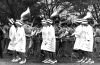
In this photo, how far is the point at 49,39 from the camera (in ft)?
50.6

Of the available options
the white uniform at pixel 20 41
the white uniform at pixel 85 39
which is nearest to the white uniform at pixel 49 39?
the white uniform at pixel 20 41

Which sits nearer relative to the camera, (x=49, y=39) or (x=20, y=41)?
(x=49, y=39)

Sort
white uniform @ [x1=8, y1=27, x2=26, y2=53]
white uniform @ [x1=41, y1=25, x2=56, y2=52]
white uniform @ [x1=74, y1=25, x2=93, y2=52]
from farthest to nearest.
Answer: white uniform @ [x1=8, y1=27, x2=26, y2=53]
white uniform @ [x1=41, y1=25, x2=56, y2=52]
white uniform @ [x1=74, y1=25, x2=93, y2=52]

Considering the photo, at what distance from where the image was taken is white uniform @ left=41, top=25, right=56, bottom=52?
604 inches

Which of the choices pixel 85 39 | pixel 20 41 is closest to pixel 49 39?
pixel 20 41

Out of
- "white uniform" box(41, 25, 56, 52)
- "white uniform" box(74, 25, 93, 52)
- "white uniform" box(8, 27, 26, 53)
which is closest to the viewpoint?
"white uniform" box(74, 25, 93, 52)

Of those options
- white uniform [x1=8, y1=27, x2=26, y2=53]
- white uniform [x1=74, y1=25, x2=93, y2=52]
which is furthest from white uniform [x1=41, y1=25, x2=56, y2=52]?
white uniform [x1=74, y1=25, x2=93, y2=52]

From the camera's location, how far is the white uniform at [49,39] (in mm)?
15340

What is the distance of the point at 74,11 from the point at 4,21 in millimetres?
4734

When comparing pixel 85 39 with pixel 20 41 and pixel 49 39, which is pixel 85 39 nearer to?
pixel 49 39

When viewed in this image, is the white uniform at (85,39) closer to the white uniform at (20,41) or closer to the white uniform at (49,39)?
the white uniform at (49,39)

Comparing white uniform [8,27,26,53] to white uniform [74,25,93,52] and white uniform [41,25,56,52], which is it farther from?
white uniform [74,25,93,52]

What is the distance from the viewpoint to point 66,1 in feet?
59.3

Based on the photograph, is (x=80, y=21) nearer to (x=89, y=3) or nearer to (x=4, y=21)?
(x=89, y=3)
